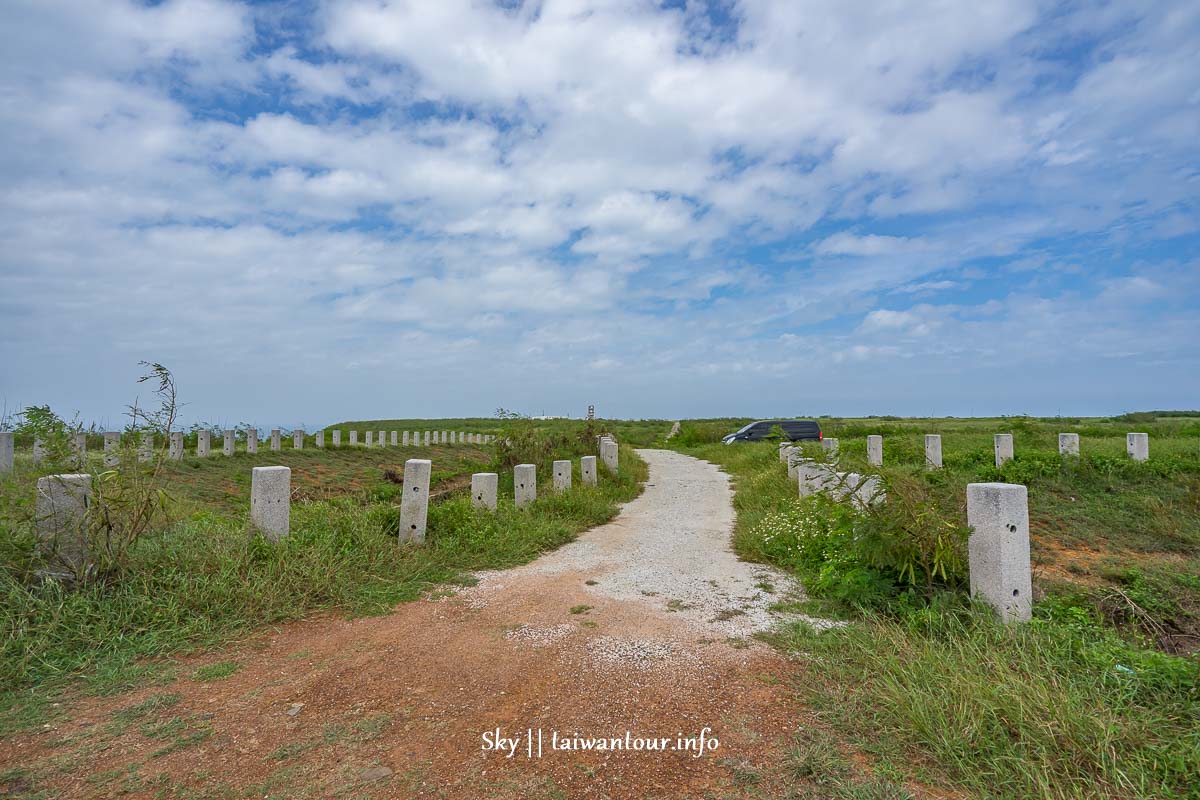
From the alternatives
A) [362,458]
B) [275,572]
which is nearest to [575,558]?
[275,572]

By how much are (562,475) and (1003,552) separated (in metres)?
6.67

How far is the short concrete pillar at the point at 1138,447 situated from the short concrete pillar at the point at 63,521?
50.7ft

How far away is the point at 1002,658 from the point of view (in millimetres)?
3576

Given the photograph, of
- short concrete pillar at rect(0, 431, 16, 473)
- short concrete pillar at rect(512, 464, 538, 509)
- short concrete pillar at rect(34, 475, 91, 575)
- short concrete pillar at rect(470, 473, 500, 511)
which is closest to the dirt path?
short concrete pillar at rect(34, 475, 91, 575)

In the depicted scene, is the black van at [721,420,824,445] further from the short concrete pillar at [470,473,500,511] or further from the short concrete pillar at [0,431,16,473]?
the short concrete pillar at [0,431,16,473]

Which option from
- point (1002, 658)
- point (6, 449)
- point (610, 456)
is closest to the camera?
point (1002, 658)

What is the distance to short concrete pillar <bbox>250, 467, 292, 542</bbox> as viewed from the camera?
18.6 feet

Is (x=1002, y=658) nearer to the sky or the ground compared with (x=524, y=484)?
nearer to the ground

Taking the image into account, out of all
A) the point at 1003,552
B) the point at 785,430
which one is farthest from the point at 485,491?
the point at 785,430

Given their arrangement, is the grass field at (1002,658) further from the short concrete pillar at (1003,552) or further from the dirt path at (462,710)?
the dirt path at (462,710)

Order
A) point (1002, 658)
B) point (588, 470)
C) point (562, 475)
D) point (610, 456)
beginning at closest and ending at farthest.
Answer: point (1002, 658) → point (562, 475) → point (588, 470) → point (610, 456)

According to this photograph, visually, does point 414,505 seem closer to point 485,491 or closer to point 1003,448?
point 485,491

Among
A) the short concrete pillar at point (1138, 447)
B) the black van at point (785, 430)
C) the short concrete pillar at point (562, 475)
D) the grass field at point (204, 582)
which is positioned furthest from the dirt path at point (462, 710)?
the black van at point (785, 430)

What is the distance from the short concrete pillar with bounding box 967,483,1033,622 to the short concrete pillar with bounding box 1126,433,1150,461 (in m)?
9.57
